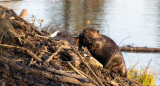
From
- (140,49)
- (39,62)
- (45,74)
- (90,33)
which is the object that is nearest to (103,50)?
(90,33)

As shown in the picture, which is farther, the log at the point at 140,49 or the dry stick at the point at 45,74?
the log at the point at 140,49

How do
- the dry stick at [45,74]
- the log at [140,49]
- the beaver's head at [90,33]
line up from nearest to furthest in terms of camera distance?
the dry stick at [45,74]
the beaver's head at [90,33]
the log at [140,49]

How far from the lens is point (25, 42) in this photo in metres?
4.96

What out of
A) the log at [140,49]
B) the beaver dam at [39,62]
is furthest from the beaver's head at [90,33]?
the log at [140,49]

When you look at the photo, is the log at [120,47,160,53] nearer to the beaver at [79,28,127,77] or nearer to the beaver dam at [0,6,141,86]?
the beaver at [79,28,127,77]

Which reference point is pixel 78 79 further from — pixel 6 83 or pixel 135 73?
pixel 135 73

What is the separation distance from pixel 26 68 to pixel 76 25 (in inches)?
533

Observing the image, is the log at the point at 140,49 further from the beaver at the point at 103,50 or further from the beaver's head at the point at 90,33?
the beaver's head at the point at 90,33

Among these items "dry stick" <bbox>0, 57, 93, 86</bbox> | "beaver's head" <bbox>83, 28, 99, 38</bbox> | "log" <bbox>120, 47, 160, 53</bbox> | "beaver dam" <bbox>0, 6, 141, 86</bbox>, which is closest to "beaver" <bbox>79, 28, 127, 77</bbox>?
"beaver's head" <bbox>83, 28, 99, 38</bbox>

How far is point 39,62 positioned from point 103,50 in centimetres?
158

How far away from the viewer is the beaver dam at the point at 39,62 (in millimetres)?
Answer: 4336

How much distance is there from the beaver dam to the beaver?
0.19 m

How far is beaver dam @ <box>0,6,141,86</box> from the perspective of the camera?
4336 millimetres

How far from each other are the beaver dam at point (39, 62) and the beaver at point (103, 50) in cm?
19
